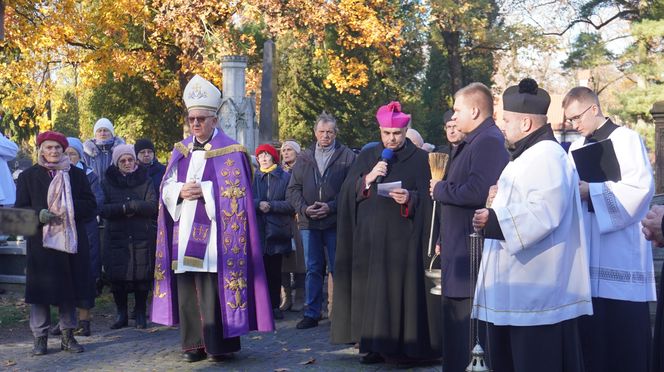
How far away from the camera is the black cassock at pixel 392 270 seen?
833 cm

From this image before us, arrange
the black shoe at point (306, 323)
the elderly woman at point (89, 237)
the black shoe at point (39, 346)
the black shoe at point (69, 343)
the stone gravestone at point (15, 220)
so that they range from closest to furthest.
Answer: the stone gravestone at point (15, 220) < the black shoe at point (39, 346) < the black shoe at point (69, 343) < the elderly woman at point (89, 237) < the black shoe at point (306, 323)

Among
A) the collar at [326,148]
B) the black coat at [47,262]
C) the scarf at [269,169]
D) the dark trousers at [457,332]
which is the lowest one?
the dark trousers at [457,332]

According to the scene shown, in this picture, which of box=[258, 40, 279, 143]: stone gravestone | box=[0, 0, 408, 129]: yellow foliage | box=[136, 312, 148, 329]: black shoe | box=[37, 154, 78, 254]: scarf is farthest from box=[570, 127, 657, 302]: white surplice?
box=[0, 0, 408, 129]: yellow foliage

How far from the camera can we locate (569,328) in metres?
5.54

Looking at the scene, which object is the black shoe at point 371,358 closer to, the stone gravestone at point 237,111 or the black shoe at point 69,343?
the black shoe at point 69,343

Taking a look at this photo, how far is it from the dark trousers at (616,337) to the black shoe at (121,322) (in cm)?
546

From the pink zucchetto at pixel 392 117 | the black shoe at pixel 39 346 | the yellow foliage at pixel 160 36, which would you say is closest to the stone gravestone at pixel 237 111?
the yellow foliage at pixel 160 36

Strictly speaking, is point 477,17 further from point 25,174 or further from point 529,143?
point 529,143

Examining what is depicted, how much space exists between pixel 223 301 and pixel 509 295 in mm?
3618

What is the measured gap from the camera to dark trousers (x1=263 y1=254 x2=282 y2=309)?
1127 centimetres

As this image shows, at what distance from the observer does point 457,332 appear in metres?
6.55

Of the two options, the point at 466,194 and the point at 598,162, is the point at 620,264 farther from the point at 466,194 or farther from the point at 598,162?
the point at 466,194

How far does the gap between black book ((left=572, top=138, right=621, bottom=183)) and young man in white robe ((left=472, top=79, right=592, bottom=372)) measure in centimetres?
124

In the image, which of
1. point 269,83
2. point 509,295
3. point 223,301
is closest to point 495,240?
point 509,295
